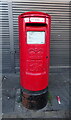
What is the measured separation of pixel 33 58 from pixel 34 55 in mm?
70

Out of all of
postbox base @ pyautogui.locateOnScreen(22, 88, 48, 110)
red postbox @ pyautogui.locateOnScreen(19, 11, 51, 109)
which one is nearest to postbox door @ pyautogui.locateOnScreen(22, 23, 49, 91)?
red postbox @ pyautogui.locateOnScreen(19, 11, 51, 109)

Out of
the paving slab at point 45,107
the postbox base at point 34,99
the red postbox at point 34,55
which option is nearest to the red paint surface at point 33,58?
the red postbox at point 34,55

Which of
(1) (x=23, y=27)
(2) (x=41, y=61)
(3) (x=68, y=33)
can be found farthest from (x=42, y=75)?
(3) (x=68, y=33)

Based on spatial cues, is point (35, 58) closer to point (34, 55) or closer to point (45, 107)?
point (34, 55)

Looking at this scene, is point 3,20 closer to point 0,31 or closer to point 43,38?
point 0,31

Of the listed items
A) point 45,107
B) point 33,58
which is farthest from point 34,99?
point 33,58

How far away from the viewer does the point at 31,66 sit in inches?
93.8

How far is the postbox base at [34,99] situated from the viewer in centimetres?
259

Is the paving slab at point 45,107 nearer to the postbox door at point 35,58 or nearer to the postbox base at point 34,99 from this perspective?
the postbox base at point 34,99

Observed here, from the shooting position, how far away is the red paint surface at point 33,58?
2248mm

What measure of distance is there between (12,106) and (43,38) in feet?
6.18

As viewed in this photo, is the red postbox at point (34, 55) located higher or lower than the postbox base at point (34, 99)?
higher

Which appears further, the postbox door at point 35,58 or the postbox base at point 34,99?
the postbox base at point 34,99

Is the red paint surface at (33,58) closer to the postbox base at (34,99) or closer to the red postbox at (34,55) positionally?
the red postbox at (34,55)
